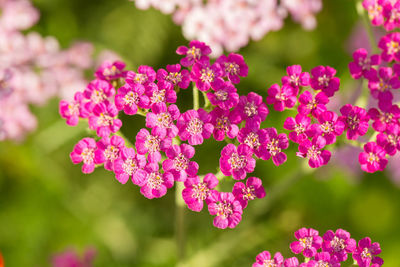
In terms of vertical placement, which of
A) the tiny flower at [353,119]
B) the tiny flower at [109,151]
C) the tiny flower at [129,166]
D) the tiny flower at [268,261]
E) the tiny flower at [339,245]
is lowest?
the tiny flower at [268,261]

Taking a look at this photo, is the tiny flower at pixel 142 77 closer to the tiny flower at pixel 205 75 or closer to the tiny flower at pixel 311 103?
the tiny flower at pixel 205 75

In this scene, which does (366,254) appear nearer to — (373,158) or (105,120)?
(373,158)

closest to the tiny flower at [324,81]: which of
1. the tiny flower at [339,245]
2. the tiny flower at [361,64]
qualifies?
the tiny flower at [361,64]

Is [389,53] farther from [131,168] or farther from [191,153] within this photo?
[131,168]

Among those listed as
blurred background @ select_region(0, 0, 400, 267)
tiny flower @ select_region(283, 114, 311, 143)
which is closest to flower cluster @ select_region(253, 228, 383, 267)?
tiny flower @ select_region(283, 114, 311, 143)

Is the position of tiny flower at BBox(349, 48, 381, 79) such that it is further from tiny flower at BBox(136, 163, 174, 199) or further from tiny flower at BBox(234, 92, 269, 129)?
tiny flower at BBox(136, 163, 174, 199)

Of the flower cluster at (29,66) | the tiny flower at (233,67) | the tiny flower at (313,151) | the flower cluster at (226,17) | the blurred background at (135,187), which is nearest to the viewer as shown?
the tiny flower at (313,151)

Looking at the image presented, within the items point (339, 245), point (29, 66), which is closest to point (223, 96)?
point (339, 245)
